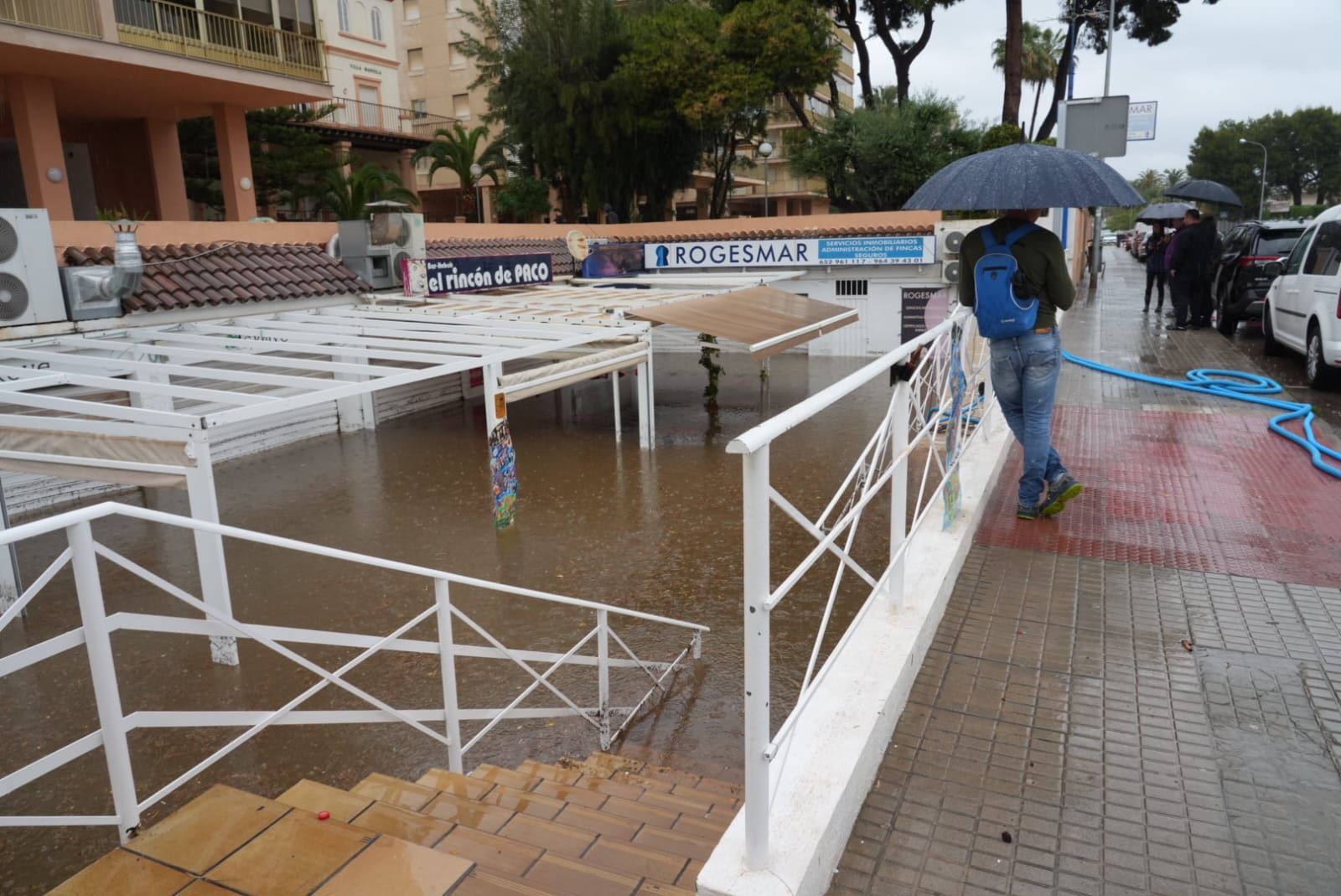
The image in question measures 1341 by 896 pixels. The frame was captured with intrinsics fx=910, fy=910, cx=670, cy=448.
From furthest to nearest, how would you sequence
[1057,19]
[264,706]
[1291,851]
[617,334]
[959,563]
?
[1057,19] < [617,334] < [264,706] < [959,563] < [1291,851]

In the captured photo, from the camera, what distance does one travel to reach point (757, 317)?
1482 cm

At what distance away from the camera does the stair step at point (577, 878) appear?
2.51 m

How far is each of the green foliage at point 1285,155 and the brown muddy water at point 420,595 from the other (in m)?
80.3

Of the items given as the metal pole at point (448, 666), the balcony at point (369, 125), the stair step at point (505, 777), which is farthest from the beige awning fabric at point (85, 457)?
the balcony at point (369, 125)

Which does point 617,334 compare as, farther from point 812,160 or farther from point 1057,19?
point 1057,19

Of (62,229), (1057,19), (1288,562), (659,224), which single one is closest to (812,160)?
(659,224)

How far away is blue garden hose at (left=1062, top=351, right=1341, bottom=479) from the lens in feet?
24.7

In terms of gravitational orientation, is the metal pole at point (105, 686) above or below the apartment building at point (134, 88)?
below

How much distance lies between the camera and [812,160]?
26.7 metres

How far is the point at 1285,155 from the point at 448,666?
94.2 meters

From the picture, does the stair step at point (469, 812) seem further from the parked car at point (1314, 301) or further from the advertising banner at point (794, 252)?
the advertising banner at point (794, 252)

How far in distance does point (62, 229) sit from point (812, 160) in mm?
20256

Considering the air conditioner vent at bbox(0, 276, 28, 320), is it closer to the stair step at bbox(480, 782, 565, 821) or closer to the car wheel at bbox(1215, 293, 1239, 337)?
the stair step at bbox(480, 782, 565, 821)

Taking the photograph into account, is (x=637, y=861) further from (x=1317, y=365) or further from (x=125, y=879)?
(x=1317, y=365)
